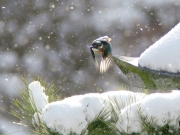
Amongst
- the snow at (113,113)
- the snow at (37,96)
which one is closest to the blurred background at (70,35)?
the snow at (37,96)

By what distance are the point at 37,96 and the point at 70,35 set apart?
5035 mm

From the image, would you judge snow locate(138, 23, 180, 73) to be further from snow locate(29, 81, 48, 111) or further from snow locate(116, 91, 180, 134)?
snow locate(29, 81, 48, 111)

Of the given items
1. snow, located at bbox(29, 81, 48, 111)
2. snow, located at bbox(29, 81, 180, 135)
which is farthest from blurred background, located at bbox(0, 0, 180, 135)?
snow, located at bbox(29, 81, 180, 135)

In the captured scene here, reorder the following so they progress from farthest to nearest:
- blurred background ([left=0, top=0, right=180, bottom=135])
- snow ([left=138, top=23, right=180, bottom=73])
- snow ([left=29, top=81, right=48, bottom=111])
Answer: blurred background ([left=0, top=0, right=180, bottom=135]) → snow ([left=29, top=81, right=48, bottom=111]) → snow ([left=138, top=23, right=180, bottom=73])

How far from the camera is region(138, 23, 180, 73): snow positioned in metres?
0.95

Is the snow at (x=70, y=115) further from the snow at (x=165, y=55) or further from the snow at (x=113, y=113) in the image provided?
the snow at (x=165, y=55)

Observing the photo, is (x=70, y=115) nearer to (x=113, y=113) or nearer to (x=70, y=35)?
(x=113, y=113)

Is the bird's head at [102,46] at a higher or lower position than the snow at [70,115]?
higher

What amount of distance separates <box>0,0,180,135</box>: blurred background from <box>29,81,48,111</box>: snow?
4.28 m

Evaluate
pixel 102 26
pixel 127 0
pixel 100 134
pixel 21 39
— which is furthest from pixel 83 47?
pixel 100 134

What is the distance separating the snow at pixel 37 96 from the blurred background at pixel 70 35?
14.0 feet

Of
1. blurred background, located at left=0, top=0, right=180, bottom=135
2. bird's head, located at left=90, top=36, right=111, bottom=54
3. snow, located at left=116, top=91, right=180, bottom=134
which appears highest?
bird's head, located at left=90, top=36, right=111, bottom=54

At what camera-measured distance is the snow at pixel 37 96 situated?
111 centimetres

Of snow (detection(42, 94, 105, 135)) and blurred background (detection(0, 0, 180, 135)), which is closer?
snow (detection(42, 94, 105, 135))
